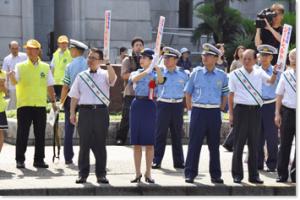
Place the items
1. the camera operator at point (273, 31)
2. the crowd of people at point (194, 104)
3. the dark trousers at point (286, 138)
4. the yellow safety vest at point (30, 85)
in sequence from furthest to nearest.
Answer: the camera operator at point (273, 31)
the yellow safety vest at point (30, 85)
the dark trousers at point (286, 138)
the crowd of people at point (194, 104)

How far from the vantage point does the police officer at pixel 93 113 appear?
10.8 m

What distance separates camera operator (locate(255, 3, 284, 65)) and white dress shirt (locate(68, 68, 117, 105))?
10.1 ft

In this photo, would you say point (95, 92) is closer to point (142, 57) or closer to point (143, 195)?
point (142, 57)

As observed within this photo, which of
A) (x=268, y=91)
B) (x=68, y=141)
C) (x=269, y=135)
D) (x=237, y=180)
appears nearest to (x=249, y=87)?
(x=268, y=91)

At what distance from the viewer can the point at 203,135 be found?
36.3 feet

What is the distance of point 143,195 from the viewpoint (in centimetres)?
1052

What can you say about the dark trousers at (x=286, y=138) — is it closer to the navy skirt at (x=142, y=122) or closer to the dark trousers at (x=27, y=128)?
the navy skirt at (x=142, y=122)

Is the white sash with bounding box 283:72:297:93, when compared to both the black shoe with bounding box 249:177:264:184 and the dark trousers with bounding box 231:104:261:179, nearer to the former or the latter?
the dark trousers with bounding box 231:104:261:179

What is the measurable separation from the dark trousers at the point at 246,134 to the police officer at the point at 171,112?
1.48m

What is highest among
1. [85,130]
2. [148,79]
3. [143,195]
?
[148,79]

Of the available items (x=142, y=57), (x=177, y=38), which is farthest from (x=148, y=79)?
(x=177, y=38)

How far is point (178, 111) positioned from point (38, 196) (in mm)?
3175

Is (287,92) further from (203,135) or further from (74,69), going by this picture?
(74,69)

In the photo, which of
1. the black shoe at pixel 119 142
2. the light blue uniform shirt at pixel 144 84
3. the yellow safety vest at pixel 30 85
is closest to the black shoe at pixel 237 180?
the light blue uniform shirt at pixel 144 84
